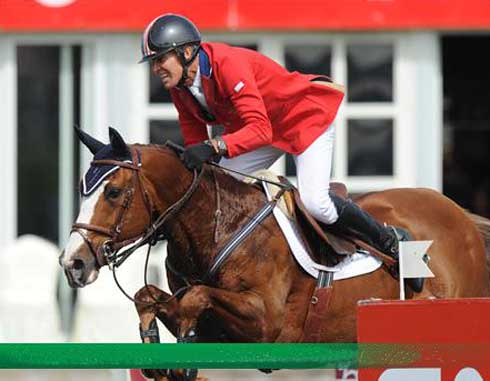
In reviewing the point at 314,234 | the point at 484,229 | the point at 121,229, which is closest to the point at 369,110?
the point at 484,229

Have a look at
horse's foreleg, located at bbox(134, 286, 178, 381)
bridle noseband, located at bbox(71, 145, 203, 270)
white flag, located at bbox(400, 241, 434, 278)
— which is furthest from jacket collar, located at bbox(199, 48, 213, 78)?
white flag, located at bbox(400, 241, 434, 278)

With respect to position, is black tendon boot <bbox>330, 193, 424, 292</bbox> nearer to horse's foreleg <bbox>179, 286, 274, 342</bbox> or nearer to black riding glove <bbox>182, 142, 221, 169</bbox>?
horse's foreleg <bbox>179, 286, 274, 342</bbox>

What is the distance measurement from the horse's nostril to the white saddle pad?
0.97 m

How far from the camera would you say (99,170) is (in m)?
5.65

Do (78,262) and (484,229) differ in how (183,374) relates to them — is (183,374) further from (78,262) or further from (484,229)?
(484,229)

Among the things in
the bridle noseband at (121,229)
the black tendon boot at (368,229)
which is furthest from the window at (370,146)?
the bridle noseband at (121,229)

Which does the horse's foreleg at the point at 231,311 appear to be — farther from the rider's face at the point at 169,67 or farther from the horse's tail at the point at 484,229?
the horse's tail at the point at 484,229

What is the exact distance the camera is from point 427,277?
258 inches

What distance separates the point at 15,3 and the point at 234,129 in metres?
4.12

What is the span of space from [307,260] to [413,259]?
1.52 ft

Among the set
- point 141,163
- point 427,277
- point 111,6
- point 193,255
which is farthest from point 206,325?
point 111,6

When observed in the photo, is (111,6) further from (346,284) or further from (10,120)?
(346,284)

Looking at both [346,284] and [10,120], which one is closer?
[346,284]

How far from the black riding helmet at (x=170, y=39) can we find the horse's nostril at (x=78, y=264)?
2.93 feet
